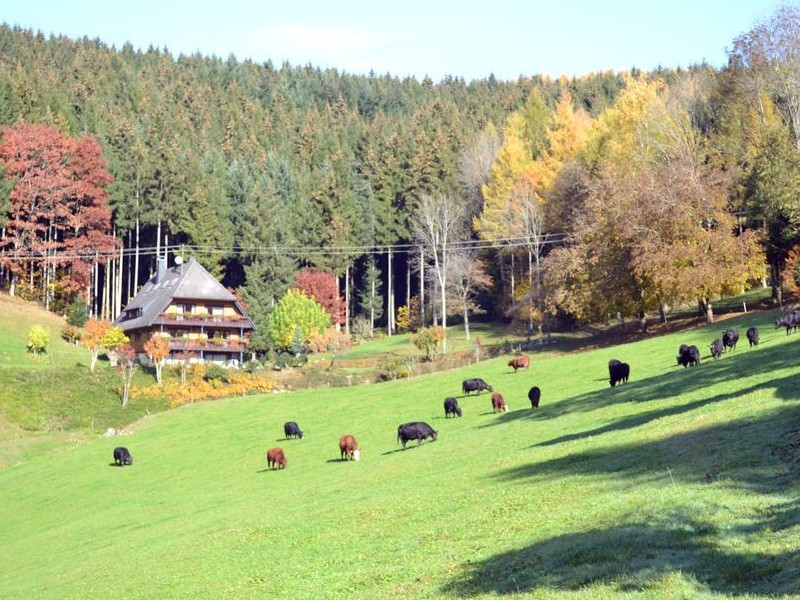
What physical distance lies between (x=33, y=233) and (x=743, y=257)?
67825mm

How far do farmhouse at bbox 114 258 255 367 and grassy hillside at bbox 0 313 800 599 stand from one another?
136ft

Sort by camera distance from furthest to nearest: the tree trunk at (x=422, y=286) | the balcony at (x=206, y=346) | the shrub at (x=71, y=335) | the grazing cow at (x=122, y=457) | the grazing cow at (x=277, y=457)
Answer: the tree trunk at (x=422, y=286) → the balcony at (x=206, y=346) → the shrub at (x=71, y=335) → the grazing cow at (x=122, y=457) → the grazing cow at (x=277, y=457)

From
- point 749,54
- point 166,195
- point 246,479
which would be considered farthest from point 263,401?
point 166,195

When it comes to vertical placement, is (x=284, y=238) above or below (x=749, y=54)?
below

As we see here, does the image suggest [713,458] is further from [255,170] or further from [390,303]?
[255,170]

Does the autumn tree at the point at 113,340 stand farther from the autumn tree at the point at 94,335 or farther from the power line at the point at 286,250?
the power line at the point at 286,250

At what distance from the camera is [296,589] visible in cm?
1792

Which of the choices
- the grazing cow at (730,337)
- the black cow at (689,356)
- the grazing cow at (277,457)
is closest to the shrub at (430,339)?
the grazing cow at (730,337)

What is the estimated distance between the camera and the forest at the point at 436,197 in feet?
212

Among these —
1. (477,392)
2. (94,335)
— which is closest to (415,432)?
(477,392)

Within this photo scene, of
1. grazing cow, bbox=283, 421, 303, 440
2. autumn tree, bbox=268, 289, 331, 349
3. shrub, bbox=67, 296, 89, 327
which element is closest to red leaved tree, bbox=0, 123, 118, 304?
shrub, bbox=67, 296, 89, 327

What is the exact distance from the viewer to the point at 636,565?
14086 mm

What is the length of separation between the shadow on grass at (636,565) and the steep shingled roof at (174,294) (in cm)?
7664

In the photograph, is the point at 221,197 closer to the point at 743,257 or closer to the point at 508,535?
the point at 743,257
